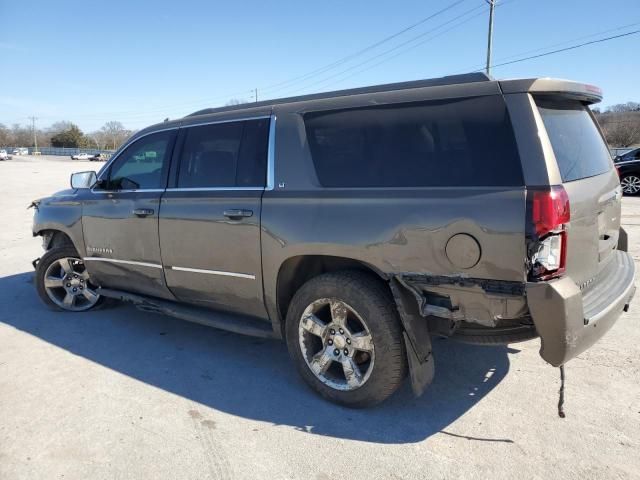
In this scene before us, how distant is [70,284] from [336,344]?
3.65 m

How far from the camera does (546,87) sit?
2.80m

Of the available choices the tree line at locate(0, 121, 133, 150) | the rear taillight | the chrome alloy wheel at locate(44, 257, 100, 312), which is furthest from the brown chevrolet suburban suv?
the tree line at locate(0, 121, 133, 150)

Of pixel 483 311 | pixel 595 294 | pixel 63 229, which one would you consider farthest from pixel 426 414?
pixel 63 229

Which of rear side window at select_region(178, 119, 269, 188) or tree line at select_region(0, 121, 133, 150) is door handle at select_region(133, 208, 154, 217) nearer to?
rear side window at select_region(178, 119, 269, 188)

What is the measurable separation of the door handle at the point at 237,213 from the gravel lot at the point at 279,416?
4.14 ft

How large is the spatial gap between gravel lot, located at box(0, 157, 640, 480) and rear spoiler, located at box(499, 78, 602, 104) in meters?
2.00

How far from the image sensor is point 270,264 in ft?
11.8

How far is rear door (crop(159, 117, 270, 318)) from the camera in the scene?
3.75 meters

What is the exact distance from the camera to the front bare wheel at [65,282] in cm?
552

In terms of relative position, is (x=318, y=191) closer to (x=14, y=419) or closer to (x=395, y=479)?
(x=395, y=479)

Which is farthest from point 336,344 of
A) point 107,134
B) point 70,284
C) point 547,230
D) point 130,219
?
point 107,134

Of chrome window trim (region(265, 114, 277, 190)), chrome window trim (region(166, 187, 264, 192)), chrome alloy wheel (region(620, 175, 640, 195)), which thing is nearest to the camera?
chrome window trim (region(265, 114, 277, 190))

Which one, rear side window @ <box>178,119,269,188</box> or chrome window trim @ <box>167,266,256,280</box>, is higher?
rear side window @ <box>178,119,269,188</box>

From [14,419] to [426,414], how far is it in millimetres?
2747
